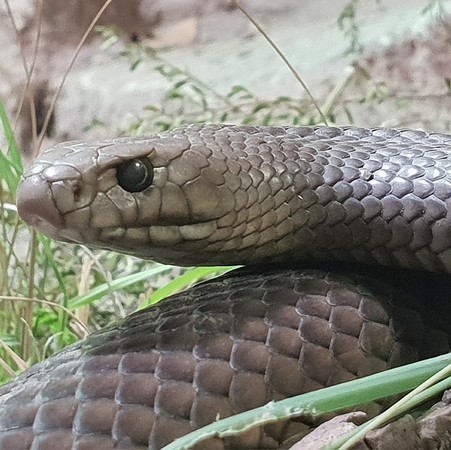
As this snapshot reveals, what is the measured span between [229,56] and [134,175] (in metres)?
4.35

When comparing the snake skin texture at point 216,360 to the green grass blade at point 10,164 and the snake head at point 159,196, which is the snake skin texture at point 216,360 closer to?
the snake head at point 159,196

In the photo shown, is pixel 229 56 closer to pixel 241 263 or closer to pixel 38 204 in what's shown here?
pixel 241 263

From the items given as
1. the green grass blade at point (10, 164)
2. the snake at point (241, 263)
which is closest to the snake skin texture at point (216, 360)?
the snake at point (241, 263)

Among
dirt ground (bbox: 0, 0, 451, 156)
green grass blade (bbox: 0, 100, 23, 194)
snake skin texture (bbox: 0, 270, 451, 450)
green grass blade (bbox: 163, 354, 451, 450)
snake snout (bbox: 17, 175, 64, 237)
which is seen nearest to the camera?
green grass blade (bbox: 163, 354, 451, 450)

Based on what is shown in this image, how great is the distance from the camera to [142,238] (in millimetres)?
1264

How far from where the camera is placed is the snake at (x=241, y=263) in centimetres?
103

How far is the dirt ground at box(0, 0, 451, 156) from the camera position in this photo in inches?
155

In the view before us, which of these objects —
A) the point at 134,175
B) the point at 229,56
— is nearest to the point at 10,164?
the point at 134,175

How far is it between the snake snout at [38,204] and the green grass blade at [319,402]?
46 cm

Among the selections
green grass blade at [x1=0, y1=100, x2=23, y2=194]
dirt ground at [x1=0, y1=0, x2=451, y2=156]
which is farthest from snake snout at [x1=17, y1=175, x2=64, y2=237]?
dirt ground at [x1=0, y1=0, x2=451, y2=156]

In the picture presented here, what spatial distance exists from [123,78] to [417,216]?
4242mm

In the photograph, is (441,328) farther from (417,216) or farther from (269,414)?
(269,414)

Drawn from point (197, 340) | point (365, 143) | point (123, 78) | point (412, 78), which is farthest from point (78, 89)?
point (197, 340)

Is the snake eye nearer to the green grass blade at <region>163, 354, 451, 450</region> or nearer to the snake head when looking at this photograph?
the snake head
